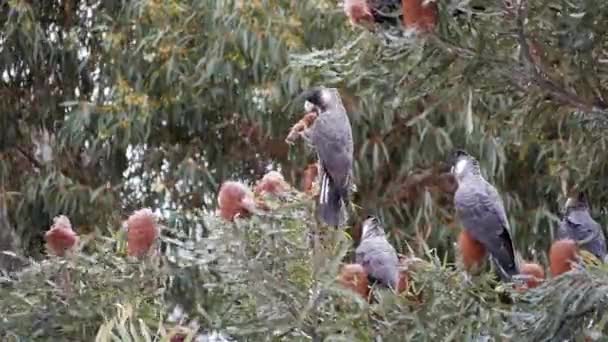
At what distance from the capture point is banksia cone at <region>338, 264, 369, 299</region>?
4.31ft

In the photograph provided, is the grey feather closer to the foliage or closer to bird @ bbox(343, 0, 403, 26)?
the foliage

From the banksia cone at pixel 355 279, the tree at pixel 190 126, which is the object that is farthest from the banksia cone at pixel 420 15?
the tree at pixel 190 126

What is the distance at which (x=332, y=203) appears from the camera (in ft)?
4.56

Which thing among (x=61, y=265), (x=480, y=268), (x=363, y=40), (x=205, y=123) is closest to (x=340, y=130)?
(x=363, y=40)

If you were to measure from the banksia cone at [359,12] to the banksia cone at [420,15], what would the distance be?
0.07 meters

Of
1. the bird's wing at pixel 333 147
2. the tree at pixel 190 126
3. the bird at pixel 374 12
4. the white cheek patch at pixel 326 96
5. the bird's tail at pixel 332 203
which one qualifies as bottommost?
the tree at pixel 190 126

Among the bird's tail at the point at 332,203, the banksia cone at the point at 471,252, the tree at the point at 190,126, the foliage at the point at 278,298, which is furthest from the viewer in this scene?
the tree at the point at 190,126

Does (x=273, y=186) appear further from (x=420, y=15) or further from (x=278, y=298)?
(x=420, y=15)

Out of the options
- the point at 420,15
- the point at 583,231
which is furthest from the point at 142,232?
the point at 583,231

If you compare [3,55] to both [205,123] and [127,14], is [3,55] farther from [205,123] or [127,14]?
[205,123]

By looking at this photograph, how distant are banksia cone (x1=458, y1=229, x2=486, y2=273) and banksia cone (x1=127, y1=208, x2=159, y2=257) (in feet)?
1.28

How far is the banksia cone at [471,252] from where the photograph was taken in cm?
127

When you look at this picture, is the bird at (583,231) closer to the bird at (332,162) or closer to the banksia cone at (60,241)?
the bird at (332,162)

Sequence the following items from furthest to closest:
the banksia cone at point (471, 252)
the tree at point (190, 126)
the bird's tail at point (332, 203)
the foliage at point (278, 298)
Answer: the tree at point (190, 126), the bird's tail at point (332, 203), the banksia cone at point (471, 252), the foliage at point (278, 298)
